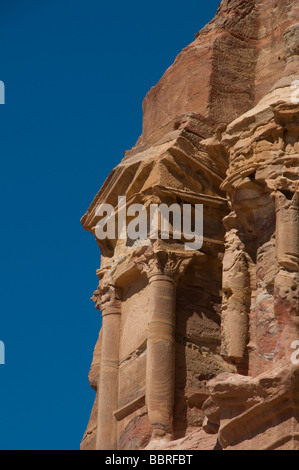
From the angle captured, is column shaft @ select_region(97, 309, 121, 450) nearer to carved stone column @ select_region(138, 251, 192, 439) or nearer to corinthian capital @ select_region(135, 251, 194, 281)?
carved stone column @ select_region(138, 251, 192, 439)

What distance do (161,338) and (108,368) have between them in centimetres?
181

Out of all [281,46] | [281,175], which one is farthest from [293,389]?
[281,46]

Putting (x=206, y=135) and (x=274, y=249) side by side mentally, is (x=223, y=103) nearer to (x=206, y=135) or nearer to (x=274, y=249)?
(x=206, y=135)

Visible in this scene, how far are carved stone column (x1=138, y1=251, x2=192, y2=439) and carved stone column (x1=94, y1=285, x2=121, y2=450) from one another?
1270mm

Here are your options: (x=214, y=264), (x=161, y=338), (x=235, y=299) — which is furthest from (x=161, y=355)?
(x=214, y=264)

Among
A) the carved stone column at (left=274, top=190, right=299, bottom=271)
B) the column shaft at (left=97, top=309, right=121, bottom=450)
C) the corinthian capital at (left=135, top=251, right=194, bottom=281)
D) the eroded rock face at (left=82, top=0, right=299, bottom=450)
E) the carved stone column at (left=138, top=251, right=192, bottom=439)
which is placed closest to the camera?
the eroded rock face at (left=82, top=0, right=299, bottom=450)

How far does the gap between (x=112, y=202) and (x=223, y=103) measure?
270cm

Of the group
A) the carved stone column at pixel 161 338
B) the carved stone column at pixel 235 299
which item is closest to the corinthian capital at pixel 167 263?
the carved stone column at pixel 161 338

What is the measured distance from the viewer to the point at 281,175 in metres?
31.2

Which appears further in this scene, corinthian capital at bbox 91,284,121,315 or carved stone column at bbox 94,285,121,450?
corinthian capital at bbox 91,284,121,315

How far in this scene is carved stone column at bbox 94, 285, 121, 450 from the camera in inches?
1351

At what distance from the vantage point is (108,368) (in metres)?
34.9

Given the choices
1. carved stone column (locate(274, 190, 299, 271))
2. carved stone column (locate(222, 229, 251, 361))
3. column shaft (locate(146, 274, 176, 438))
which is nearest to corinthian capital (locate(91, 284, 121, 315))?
column shaft (locate(146, 274, 176, 438))

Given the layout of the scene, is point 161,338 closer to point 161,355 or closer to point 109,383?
point 161,355
